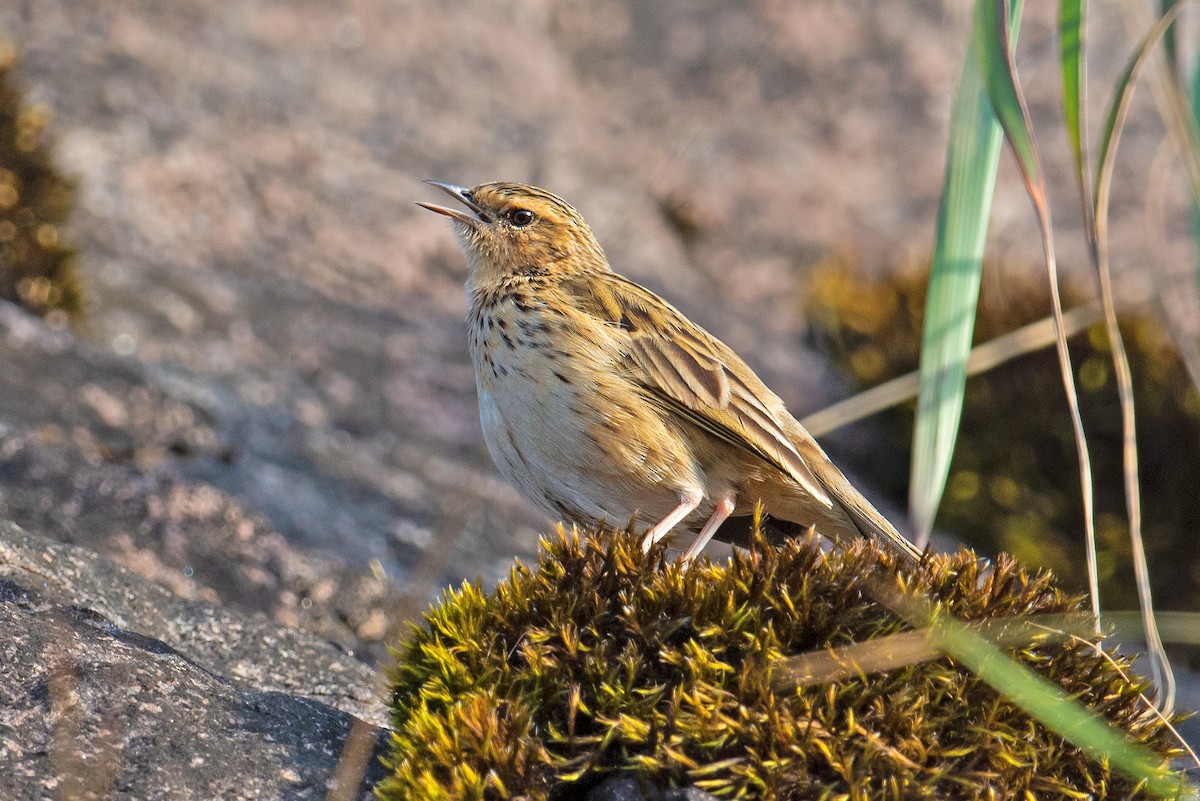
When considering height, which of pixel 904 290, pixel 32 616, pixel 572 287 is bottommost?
pixel 32 616

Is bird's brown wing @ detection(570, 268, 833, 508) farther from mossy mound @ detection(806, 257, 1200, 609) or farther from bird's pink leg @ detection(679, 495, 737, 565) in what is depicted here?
mossy mound @ detection(806, 257, 1200, 609)

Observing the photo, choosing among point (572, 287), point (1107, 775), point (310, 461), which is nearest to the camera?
point (1107, 775)

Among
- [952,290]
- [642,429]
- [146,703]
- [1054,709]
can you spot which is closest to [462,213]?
[642,429]

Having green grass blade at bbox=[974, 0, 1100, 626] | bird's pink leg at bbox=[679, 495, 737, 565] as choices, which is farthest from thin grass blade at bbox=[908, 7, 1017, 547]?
bird's pink leg at bbox=[679, 495, 737, 565]

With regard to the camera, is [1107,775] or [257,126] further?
[257,126]

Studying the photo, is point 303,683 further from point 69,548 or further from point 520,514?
point 520,514

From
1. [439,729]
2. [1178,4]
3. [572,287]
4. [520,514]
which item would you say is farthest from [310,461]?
[1178,4]

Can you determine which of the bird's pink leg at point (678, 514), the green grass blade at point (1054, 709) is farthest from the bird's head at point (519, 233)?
the green grass blade at point (1054, 709)
